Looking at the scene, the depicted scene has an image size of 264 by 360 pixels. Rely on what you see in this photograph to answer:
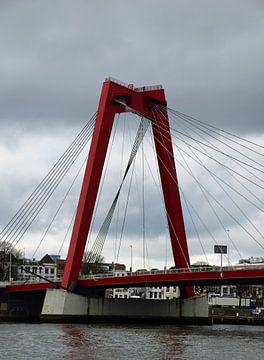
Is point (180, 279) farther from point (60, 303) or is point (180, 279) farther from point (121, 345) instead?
point (121, 345)

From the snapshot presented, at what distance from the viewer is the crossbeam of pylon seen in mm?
58000

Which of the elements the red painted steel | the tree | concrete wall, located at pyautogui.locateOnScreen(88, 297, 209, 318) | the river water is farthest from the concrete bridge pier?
the tree

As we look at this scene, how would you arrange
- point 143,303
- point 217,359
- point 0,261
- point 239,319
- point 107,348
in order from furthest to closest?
point 0,261, point 239,319, point 143,303, point 107,348, point 217,359

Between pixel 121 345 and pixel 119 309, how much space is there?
1027 inches

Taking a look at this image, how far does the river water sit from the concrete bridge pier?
8799mm

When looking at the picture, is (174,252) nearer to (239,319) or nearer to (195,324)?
(195,324)

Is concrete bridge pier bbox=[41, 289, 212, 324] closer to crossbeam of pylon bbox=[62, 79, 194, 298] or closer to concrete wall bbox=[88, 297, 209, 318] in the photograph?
concrete wall bbox=[88, 297, 209, 318]

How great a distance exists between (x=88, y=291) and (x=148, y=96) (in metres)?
16.4

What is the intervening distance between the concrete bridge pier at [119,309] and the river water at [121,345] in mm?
8799

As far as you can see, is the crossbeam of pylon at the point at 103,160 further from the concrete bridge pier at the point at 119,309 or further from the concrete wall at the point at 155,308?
the concrete wall at the point at 155,308

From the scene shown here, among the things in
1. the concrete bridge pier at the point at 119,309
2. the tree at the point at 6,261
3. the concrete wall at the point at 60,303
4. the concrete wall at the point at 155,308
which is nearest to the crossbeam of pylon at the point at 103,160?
the concrete wall at the point at 60,303

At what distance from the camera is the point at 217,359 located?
33531 mm

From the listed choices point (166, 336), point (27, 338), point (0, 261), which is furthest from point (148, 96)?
point (0, 261)

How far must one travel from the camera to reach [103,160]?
58.9 metres
